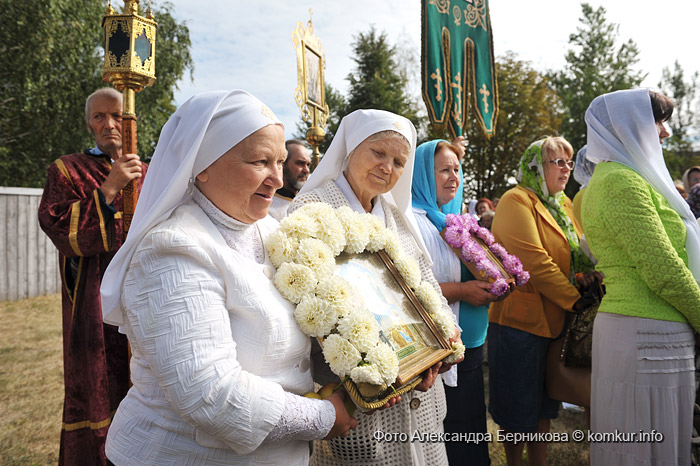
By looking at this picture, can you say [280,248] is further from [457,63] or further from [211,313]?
[457,63]

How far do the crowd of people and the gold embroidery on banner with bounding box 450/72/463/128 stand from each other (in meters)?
0.98

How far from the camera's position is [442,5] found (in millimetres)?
4730

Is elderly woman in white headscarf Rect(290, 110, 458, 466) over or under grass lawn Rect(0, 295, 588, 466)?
over

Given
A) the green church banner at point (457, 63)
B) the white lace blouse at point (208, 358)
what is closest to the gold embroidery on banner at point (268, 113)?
the white lace blouse at point (208, 358)

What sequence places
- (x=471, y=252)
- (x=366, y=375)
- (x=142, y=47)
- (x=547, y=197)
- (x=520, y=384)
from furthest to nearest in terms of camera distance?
(x=547, y=197) < (x=520, y=384) < (x=471, y=252) < (x=142, y=47) < (x=366, y=375)

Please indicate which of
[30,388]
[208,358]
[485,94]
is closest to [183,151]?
[208,358]

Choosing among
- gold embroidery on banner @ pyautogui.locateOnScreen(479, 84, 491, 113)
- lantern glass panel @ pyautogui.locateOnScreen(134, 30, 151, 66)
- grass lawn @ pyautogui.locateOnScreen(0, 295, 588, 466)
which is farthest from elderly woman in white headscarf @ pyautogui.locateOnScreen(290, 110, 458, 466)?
gold embroidery on banner @ pyautogui.locateOnScreen(479, 84, 491, 113)

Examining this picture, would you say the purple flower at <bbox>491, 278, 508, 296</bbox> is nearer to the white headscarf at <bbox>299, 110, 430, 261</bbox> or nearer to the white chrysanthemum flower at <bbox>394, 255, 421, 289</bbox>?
the white headscarf at <bbox>299, 110, 430, 261</bbox>

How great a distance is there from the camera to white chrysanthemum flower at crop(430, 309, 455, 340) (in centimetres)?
206

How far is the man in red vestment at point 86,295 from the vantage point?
2787mm

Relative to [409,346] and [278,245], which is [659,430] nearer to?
[409,346]

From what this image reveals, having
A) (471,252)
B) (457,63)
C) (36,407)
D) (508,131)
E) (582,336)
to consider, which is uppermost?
(508,131)

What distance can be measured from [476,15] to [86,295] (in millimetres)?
4803

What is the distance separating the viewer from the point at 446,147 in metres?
3.55
